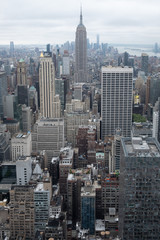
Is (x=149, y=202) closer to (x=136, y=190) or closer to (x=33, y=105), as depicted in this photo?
(x=136, y=190)

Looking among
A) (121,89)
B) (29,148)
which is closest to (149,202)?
(29,148)

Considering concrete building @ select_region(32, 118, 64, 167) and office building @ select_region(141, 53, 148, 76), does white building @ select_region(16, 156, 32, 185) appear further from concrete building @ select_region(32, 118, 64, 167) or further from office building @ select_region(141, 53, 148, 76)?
office building @ select_region(141, 53, 148, 76)

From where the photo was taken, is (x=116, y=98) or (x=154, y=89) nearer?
(x=116, y=98)

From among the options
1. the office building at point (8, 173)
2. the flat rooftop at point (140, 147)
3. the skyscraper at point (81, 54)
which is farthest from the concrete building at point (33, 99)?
the flat rooftop at point (140, 147)

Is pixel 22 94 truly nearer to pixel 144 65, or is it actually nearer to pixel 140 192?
pixel 144 65

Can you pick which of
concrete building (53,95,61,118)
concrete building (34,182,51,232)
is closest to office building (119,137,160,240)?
concrete building (34,182,51,232)

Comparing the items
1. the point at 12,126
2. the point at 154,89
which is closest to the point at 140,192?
the point at 12,126
